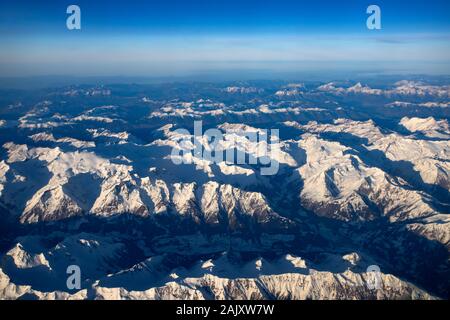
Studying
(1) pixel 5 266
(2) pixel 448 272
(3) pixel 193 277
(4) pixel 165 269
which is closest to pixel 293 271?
(3) pixel 193 277

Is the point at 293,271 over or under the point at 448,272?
over

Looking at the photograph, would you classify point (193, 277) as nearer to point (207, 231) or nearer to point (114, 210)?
point (207, 231)

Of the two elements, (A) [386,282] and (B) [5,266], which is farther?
(B) [5,266]

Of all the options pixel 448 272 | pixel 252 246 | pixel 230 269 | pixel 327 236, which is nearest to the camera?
pixel 230 269

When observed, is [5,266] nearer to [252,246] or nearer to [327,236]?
[252,246]
